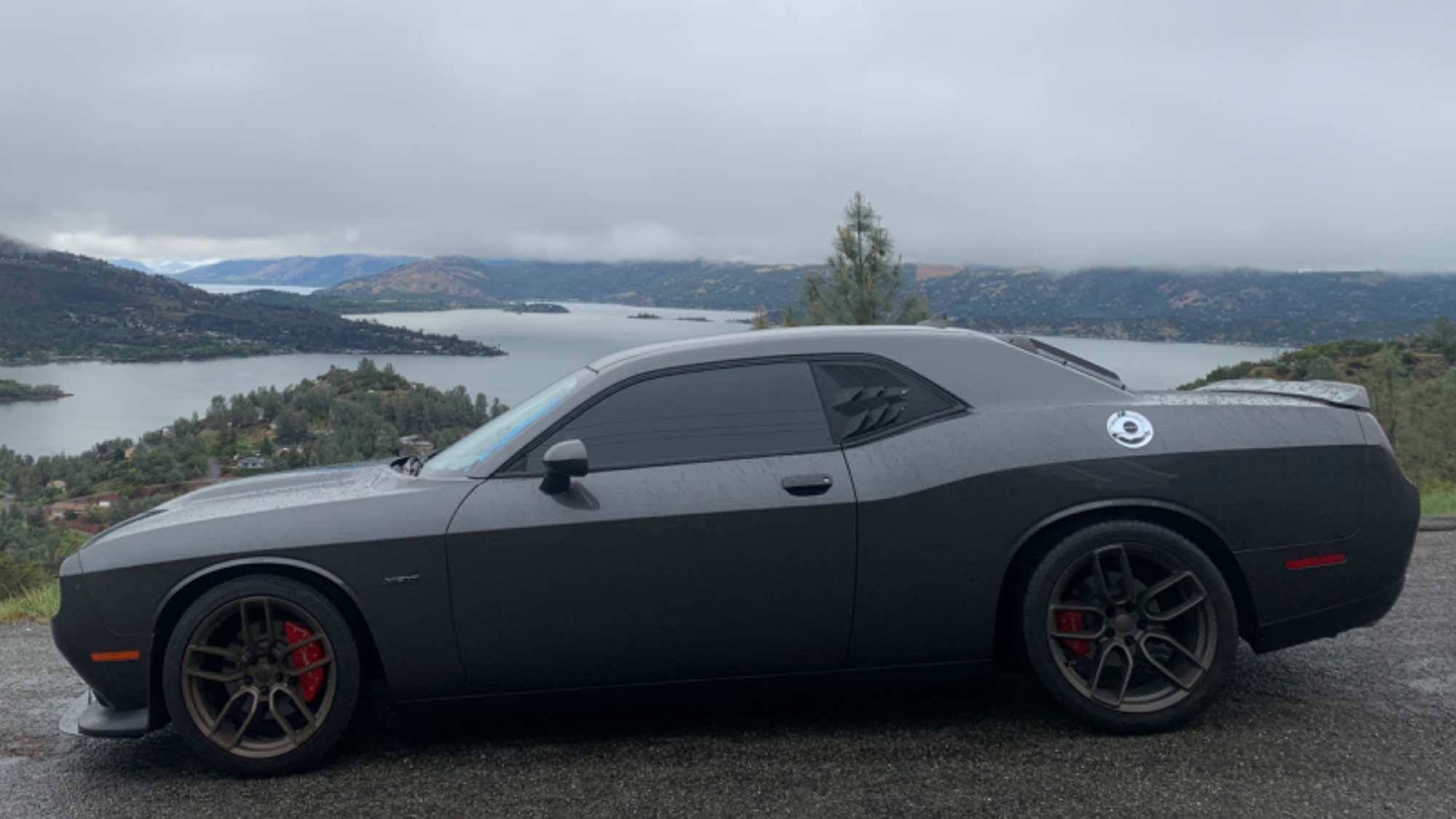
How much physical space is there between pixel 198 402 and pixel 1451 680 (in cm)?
3461

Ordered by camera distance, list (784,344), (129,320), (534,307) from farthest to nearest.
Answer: (129,320), (534,307), (784,344)

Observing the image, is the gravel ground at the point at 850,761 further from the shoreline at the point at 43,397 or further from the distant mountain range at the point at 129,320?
the shoreline at the point at 43,397

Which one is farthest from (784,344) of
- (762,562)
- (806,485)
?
(762,562)

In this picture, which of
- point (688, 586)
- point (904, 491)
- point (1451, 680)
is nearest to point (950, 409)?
point (904, 491)

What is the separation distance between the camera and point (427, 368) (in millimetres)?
24562

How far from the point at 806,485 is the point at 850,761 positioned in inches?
37.3

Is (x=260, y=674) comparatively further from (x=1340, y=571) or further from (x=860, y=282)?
(x=860, y=282)

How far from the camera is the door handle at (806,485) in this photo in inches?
124

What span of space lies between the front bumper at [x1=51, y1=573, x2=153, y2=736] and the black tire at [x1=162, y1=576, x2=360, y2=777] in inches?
4.2

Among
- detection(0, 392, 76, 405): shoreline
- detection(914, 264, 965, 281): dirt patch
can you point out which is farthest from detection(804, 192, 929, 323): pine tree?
detection(0, 392, 76, 405): shoreline

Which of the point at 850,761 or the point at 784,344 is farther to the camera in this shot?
the point at 784,344

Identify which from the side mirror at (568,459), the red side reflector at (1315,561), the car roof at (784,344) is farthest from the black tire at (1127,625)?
the side mirror at (568,459)

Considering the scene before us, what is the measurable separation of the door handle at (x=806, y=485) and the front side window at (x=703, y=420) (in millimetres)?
133

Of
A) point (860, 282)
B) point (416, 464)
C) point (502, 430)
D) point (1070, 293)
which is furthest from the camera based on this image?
point (1070, 293)
